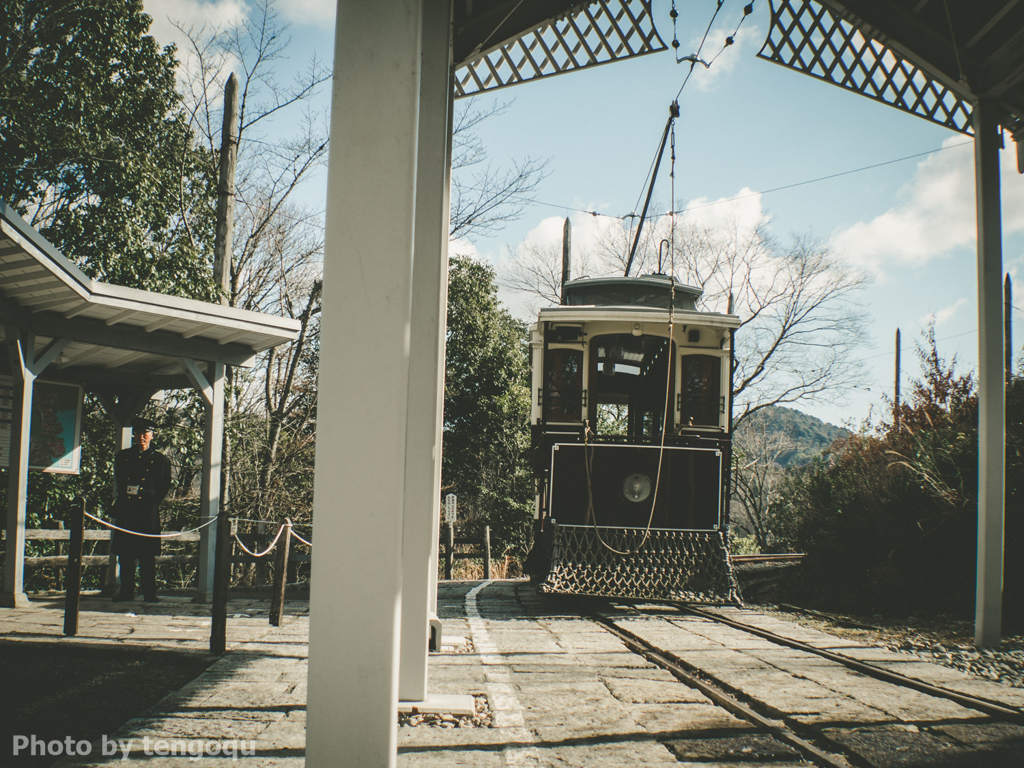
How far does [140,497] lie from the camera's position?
7152mm

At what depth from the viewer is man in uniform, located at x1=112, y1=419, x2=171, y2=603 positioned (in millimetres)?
7113

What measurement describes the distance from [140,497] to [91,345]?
5.64ft

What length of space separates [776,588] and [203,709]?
341 inches

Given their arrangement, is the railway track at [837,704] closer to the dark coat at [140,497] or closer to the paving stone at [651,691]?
the paving stone at [651,691]

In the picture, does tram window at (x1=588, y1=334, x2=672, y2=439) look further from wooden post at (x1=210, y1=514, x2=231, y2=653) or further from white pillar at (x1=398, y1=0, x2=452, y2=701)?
white pillar at (x1=398, y1=0, x2=452, y2=701)

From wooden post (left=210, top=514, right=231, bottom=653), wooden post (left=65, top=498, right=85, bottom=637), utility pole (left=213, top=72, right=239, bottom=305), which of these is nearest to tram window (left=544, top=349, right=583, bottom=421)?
wooden post (left=210, top=514, right=231, bottom=653)

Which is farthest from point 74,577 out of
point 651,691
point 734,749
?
point 734,749

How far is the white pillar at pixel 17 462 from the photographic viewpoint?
21.2 ft

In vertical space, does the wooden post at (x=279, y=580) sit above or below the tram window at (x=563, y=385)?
below

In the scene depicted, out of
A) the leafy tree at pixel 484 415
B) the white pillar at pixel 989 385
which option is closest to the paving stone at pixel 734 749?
the white pillar at pixel 989 385

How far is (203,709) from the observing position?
336 centimetres

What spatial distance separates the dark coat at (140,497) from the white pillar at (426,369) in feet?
15.3

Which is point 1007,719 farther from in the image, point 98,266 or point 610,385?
point 98,266

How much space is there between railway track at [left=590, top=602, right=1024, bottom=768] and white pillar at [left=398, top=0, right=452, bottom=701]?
5.74 ft
